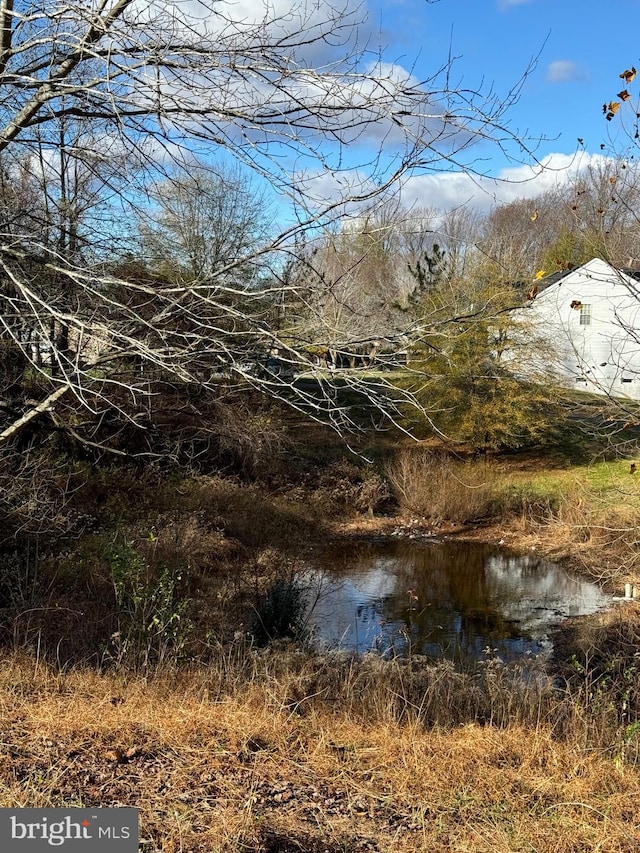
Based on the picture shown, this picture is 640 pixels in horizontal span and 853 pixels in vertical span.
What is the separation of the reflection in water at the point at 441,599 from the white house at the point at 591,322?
3493 millimetres

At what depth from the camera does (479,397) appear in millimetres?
19359

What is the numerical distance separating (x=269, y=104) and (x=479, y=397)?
16.5 meters

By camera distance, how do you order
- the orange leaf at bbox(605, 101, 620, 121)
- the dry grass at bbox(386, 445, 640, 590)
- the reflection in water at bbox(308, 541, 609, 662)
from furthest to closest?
the dry grass at bbox(386, 445, 640, 590)
the reflection in water at bbox(308, 541, 609, 662)
the orange leaf at bbox(605, 101, 620, 121)

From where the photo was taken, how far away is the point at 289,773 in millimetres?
3629

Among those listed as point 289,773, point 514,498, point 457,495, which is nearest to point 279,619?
point 289,773

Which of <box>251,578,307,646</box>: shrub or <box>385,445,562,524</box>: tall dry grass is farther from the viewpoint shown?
<box>385,445,562,524</box>: tall dry grass

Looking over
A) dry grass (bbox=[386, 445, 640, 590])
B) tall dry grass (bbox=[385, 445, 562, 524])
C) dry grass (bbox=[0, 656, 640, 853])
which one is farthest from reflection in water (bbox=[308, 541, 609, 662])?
dry grass (bbox=[0, 656, 640, 853])

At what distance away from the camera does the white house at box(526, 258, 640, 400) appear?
22.3 ft

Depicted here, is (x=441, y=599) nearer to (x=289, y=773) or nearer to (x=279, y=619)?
(x=279, y=619)

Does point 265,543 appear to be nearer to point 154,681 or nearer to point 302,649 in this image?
point 302,649

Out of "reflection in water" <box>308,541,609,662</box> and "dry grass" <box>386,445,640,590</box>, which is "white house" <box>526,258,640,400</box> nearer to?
"dry grass" <box>386,445,640,590</box>

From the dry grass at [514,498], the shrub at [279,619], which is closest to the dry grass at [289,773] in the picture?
the shrub at [279,619]

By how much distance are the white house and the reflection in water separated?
3.49 m

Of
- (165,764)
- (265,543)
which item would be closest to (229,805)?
(165,764)
